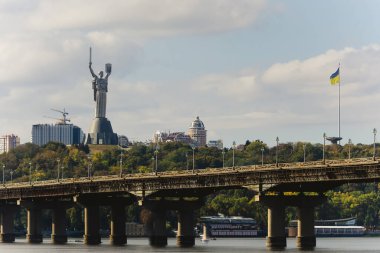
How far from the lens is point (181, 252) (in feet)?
628

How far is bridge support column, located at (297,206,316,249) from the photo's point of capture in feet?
646

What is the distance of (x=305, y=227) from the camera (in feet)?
650

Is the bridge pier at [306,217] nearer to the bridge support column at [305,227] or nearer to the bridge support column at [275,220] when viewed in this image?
the bridge support column at [305,227]

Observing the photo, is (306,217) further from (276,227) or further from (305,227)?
(276,227)

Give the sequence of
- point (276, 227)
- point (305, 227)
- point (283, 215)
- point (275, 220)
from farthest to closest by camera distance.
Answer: point (305, 227) < point (283, 215) < point (276, 227) < point (275, 220)

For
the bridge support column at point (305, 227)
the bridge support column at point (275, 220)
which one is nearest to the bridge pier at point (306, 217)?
the bridge support column at point (305, 227)

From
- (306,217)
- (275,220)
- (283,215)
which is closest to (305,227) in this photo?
(306,217)

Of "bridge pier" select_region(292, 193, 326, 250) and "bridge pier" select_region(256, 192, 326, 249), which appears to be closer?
"bridge pier" select_region(256, 192, 326, 249)

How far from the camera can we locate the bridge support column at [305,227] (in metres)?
197

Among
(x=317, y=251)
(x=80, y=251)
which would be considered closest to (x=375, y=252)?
(x=317, y=251)

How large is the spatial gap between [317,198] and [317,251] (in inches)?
394

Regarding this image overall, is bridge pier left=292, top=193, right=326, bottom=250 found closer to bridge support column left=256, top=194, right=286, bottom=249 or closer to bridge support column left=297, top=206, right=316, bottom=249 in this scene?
bridge support column left=297, top=206, right=316, bottom=249

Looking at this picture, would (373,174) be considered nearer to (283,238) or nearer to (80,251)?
(283,238)

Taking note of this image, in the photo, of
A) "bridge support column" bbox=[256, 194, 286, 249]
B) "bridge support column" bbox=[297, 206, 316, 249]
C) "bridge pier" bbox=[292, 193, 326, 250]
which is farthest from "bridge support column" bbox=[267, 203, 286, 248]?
"bridge support column" bbox=[297, 206, 316, 249]
